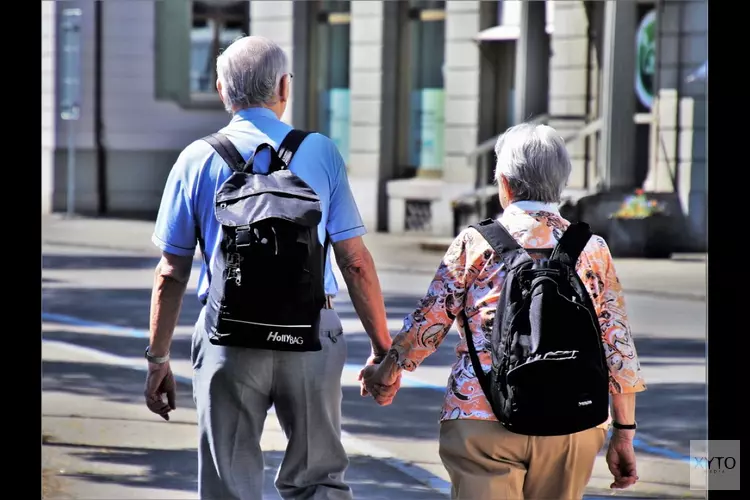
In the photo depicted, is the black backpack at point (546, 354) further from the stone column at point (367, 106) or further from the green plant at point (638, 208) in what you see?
the stone column at point (367, 106)

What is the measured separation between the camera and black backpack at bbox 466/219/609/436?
3889 mm

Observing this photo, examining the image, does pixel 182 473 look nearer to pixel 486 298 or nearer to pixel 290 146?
pixel 290 146

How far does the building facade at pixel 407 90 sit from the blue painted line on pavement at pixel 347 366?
9.96 metres

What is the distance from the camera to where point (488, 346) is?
404 cm

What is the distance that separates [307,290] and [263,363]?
0.89 ft

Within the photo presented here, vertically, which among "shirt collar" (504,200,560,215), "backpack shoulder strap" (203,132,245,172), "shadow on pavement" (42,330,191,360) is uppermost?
"backpack shoulder strap" (203,132,245,172)

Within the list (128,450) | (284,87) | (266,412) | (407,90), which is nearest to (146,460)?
(128,450)

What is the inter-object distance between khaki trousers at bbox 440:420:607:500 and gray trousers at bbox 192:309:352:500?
1.67ft

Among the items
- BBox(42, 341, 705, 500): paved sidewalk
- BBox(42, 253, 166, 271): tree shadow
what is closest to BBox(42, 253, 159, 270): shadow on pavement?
BBox(42, 253, 166, 271): tree shadow

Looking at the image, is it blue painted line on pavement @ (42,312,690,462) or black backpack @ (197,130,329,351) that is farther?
blue painted line on pavement @ (42,312,690,462)

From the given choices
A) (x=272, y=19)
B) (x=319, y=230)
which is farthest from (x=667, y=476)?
(x=272, y=19)

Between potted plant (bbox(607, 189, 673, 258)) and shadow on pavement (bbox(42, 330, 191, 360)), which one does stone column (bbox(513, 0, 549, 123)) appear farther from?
shadow on pavement (bbox(42, 330, 191, 360))

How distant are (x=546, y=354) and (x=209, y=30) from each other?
92.1 feet
